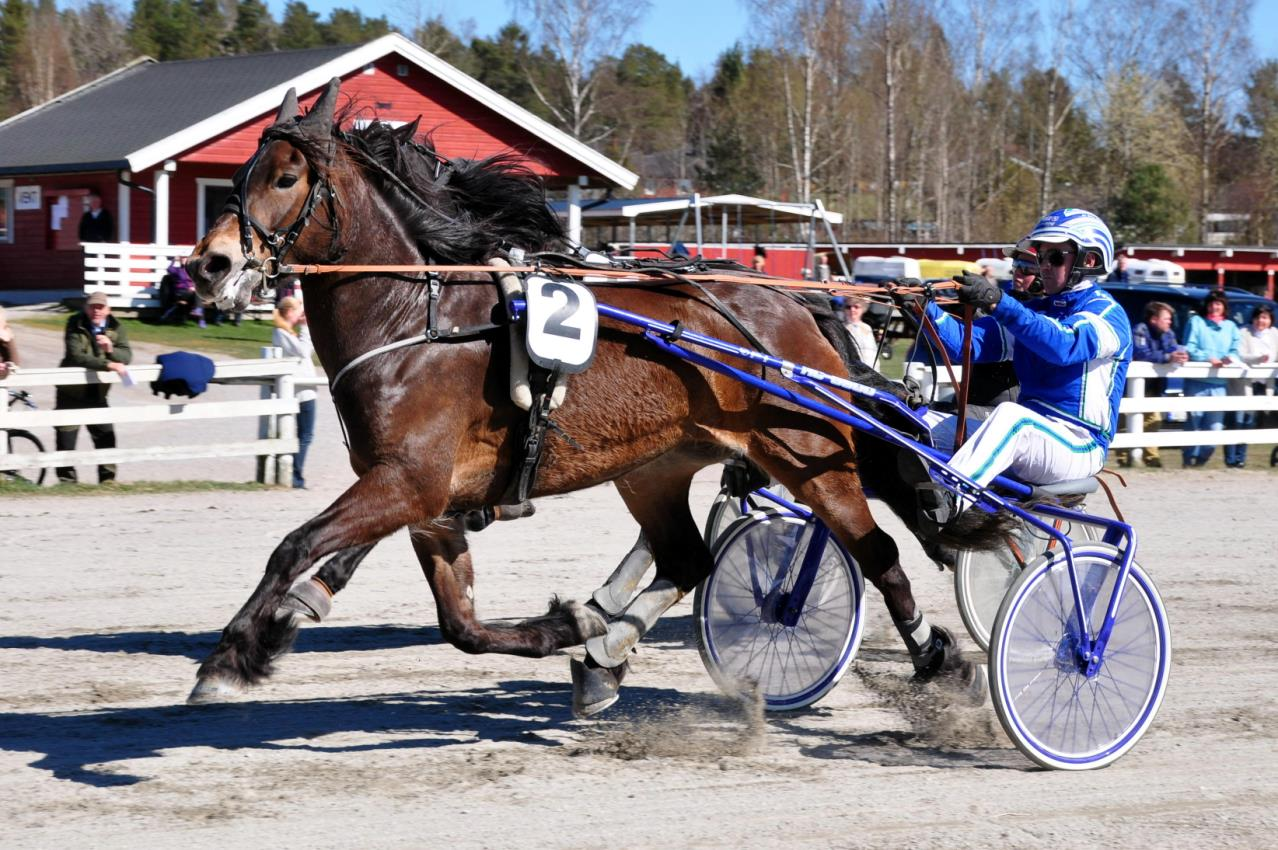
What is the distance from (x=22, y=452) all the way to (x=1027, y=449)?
8.13 meters

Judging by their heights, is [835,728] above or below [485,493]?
below

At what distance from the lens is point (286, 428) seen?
10922 millimetres

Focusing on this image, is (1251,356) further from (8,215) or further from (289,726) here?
(8,215)

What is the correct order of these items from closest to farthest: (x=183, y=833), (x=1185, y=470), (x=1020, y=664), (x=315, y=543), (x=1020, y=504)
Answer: (x=183, y=833) < (x=315, y=543) < (x=1020, y=664) < (x=1020, y=504) < (x=1185, y=470)

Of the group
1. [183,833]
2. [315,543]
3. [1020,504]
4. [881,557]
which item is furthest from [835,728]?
[183,833]

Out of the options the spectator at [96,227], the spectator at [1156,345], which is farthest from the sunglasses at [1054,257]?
the spectator at [96,227]

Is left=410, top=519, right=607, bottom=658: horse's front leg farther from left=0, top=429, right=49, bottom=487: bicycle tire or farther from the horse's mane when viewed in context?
left=0, top=429, right=49, bottom=487: bicycle tire

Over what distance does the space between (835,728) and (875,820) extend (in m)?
1.06

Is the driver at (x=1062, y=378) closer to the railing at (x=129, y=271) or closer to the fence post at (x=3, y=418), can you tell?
the fence post at (x=3, y=418)

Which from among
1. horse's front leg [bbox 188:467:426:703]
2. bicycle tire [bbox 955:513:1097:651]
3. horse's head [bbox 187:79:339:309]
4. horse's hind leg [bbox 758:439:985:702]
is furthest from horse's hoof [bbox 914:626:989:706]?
horse's head [bbox 187:79:339:309]

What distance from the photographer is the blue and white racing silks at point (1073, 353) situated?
15.4ft

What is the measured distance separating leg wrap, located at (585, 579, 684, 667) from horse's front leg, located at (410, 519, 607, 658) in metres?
0.11

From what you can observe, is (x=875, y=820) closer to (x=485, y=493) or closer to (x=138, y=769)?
(x=485, y=493)

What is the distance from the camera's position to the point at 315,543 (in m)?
4.42
